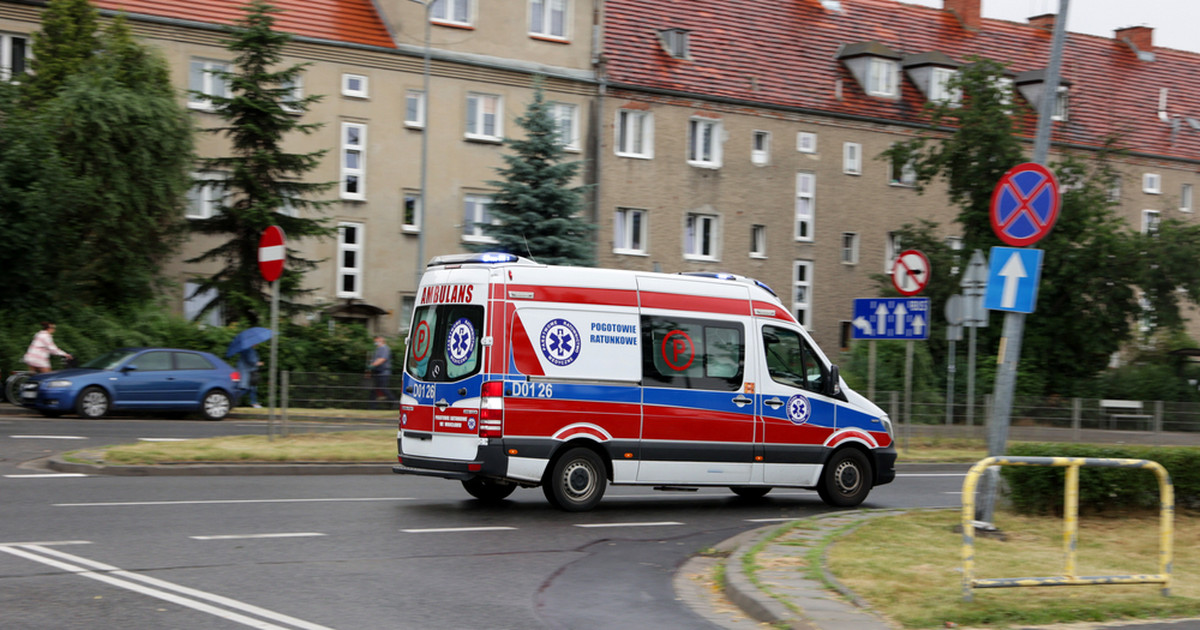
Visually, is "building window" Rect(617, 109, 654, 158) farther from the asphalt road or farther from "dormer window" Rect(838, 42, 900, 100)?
the asphalt road

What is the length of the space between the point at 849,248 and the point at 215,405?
2689cm

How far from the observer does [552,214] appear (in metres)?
30.3

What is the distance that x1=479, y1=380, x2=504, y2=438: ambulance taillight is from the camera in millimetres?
12516

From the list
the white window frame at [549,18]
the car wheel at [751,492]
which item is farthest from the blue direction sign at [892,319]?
the white window frame at [549,18]

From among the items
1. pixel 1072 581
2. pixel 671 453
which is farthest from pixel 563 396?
pixel 1072 581

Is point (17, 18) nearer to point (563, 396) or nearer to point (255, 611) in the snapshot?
point (563, 396)

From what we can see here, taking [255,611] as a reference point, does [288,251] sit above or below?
above

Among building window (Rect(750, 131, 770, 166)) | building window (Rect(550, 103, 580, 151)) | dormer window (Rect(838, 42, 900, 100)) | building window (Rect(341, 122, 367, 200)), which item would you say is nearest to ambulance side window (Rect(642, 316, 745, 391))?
building window (Rect(341, 122, 367, 200))

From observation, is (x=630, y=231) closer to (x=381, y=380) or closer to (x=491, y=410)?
(x=381, y=380)

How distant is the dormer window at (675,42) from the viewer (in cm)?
4334

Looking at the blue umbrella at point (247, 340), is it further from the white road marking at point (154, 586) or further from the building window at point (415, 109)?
the white road marking at point (154, 586)

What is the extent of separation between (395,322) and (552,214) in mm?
9856

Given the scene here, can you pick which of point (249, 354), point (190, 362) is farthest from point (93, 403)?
point (249, 354)

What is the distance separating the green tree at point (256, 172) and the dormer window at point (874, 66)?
22.1 metres
